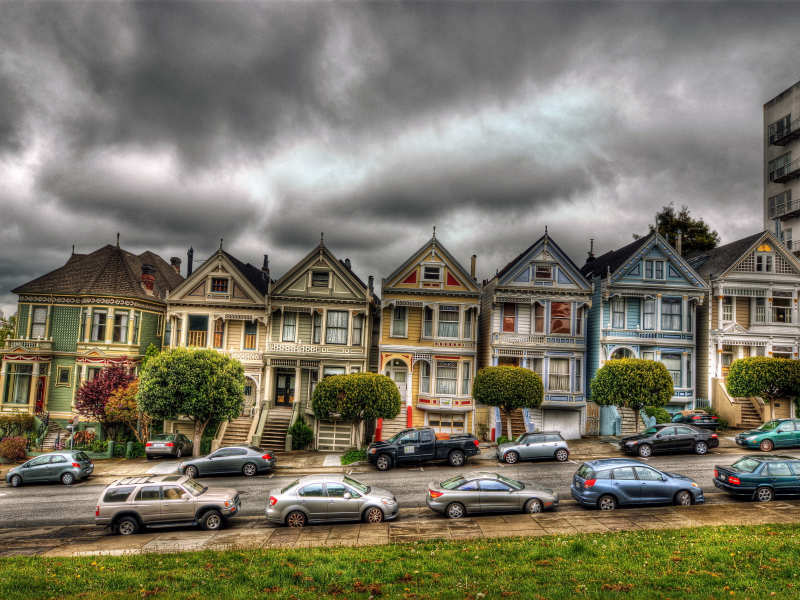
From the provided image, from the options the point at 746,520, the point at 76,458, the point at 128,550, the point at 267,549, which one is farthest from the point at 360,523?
the point at 76,458

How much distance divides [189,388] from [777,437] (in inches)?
1182

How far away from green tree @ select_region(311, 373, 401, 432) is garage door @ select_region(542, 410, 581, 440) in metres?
10.6

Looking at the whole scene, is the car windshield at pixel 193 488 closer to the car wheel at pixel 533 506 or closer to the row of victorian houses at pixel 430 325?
the car wheel at pixel 533 506

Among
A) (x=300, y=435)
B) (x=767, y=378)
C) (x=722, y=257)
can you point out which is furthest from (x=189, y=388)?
(x=722, y=257)

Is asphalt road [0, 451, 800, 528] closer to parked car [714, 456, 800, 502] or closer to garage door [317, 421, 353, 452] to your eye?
parked car [714, 456, 800, 502]

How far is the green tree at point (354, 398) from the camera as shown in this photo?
2784cm

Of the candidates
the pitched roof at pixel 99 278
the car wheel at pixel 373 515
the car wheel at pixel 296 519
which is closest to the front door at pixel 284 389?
the pitched roof at pixel 99 278

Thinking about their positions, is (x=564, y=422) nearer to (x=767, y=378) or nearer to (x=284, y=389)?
(x=767, y=378)

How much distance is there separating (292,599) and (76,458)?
64.4 feet

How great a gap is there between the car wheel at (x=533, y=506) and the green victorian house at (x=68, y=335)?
27157mm

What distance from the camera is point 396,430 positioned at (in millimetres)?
32844

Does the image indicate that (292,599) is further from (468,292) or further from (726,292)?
(726,292)

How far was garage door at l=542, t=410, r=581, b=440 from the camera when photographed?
32.6m

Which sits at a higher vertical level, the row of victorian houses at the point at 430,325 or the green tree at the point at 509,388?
the row of victorian houses at the point at 430,325
